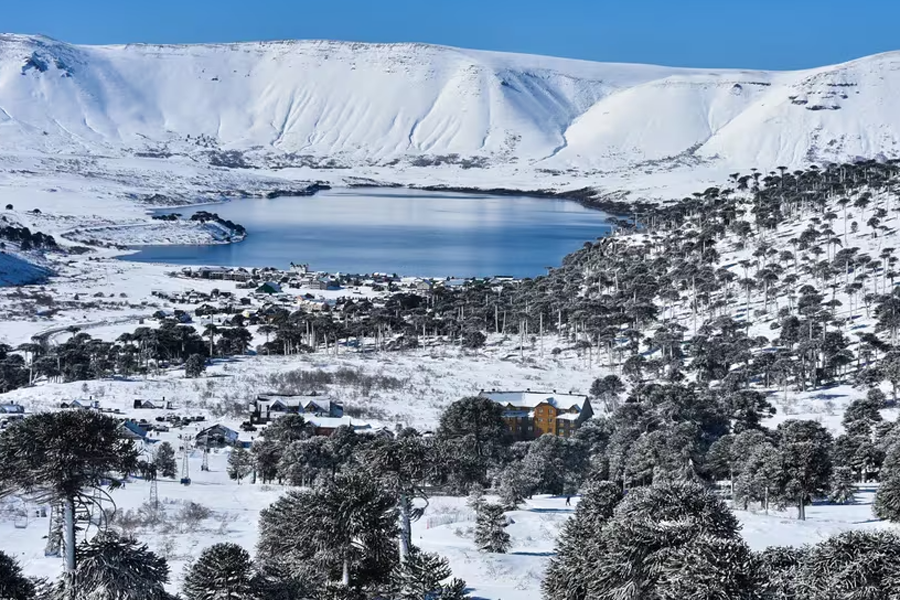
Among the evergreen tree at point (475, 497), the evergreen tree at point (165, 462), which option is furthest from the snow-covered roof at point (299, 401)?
the evergreen tree at point (475, 497)

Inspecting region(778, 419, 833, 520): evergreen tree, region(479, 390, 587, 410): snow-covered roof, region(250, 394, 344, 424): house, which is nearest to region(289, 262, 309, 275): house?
region(250, 394, 344, 424): house

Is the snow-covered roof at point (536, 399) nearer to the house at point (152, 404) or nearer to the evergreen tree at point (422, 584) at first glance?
the house at point (152, 404)

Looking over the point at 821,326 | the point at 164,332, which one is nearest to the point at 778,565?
the point at 821,326

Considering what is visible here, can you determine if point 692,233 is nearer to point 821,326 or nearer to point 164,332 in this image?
point 821,326

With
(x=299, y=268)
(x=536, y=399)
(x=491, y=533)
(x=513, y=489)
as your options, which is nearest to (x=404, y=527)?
(x=491, y=533)

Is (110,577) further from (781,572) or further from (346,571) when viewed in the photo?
(781,572)

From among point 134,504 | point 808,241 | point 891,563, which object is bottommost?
point 134,504

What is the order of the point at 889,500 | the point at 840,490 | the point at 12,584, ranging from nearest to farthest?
the point at 12,584
the point at 889,500
the point at 840,490

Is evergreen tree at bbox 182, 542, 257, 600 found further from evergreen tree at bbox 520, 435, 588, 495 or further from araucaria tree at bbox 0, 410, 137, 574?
evergreen tree at bbox 520, 435, 588, 495
